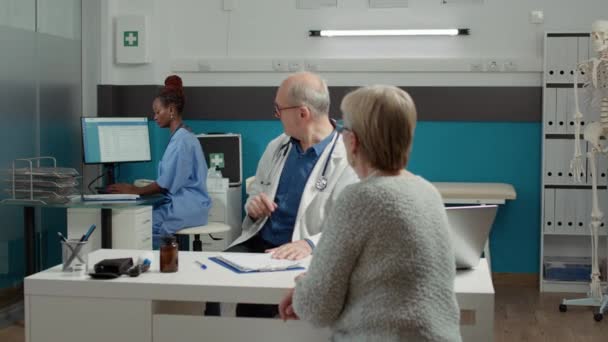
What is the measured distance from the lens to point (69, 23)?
597 cm

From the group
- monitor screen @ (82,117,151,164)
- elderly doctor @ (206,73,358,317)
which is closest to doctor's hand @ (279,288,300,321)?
elderly doctor @ (206,73,358,317)

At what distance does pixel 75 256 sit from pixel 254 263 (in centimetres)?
58

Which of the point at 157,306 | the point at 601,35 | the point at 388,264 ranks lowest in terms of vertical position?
the point at 157,306

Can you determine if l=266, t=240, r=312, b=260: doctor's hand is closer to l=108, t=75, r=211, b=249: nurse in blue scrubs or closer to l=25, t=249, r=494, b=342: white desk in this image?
l=25, t=249, r=494, b=342: white desk

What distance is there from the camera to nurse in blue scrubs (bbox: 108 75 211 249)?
16.8ft

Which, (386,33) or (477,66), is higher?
(386,33)

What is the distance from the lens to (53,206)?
184 inches

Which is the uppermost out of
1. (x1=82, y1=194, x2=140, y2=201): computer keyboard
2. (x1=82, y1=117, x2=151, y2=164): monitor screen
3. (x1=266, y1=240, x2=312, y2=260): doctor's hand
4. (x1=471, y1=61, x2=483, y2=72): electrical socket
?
(x1=471, y1=61, x2=483, y2=72): electrical socket

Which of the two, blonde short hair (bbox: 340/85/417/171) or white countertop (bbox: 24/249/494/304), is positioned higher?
blonde short hair (bbox: 340/85/417/171)

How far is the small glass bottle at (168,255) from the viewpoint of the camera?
2750 millimetres

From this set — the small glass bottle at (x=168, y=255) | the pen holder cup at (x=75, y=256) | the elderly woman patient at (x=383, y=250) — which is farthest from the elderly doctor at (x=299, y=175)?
the elderly woman patient at (x=383, y=250)

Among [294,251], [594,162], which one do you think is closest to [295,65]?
[594,162]

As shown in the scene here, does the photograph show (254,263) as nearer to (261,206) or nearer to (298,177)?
(261,206)

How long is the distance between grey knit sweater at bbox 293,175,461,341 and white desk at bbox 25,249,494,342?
1.65ft
